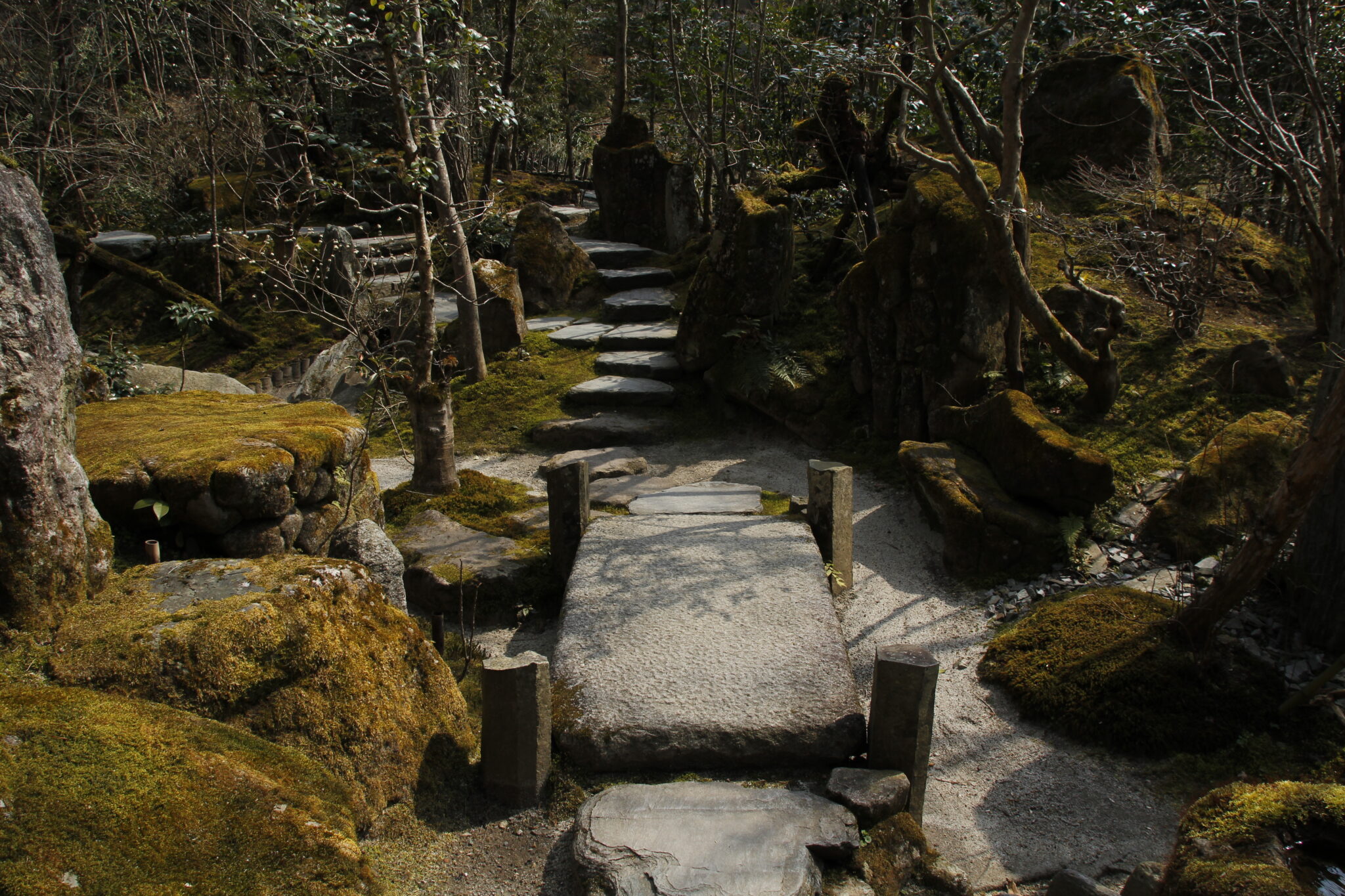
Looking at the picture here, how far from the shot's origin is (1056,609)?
496 centimetres

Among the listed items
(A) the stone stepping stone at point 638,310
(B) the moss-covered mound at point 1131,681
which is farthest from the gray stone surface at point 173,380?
(B) the moss-covered mound at point 1131,681

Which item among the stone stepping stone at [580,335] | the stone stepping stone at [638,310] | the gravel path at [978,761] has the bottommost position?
the gravel path at [978,761]

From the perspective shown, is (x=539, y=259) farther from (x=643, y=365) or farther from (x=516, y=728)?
(x=516, y=728)

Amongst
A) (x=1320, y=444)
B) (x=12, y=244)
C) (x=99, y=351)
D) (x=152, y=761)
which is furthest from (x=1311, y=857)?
(x=99, y=351)

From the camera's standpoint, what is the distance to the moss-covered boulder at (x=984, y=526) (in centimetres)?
562

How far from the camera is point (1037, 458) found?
5.79m

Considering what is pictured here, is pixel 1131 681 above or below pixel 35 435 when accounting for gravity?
below

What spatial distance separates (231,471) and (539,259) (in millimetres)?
8171

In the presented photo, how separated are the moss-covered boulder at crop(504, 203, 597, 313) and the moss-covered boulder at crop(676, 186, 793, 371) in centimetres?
312

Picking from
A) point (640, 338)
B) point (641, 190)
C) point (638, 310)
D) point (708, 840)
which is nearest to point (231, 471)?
point (708, 840)

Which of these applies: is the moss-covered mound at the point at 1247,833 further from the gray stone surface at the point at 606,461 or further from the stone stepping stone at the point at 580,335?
the stone stepping stone at the point at 580,335

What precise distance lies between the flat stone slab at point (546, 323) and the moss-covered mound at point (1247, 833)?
952 centimetres

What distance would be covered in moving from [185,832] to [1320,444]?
181 inches

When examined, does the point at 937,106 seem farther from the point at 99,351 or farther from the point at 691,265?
the point at 99,351
